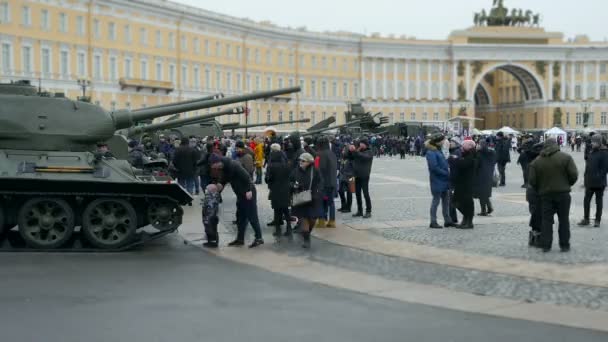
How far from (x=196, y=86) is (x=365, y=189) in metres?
60.3

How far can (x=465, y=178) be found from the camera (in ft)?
44.4

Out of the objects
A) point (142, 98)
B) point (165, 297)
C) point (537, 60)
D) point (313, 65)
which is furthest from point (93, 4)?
point (537, 60)

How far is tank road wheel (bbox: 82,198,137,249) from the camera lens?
38.3 feet

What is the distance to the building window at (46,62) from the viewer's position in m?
56.8

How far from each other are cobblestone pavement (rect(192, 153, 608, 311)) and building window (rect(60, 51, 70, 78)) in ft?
142

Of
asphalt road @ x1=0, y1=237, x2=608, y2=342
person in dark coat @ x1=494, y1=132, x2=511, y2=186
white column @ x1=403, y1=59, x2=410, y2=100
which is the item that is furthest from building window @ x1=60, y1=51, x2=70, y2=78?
white column @ x1=403, y1=59, x2=410, y2=100

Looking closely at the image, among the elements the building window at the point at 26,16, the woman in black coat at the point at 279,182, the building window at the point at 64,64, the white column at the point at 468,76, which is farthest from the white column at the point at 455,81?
the woman in black coat at the point at 279,182

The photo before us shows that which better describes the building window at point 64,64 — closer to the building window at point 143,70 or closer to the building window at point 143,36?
the building window at point 143,36

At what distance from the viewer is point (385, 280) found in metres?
9.59

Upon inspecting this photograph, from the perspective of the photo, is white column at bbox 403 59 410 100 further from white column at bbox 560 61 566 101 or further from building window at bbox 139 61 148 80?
building window at bbox 139 61 148 80

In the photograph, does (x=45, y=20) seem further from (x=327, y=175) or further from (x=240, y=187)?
(x=240, y=187)

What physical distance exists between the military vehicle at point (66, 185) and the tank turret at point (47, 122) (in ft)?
0.05

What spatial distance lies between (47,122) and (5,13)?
45538 mm

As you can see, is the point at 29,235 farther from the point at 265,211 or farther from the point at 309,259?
the point at 265,211
